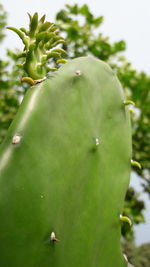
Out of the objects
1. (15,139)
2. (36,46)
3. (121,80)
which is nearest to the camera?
(15,139)

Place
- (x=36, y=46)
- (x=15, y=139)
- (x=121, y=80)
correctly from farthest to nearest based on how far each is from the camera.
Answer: (x=121, y=80), (x=36, y=46), (x=15, y=139)

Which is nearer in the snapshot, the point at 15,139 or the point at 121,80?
the point at 15,139

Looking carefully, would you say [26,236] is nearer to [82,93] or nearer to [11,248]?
[11,248]

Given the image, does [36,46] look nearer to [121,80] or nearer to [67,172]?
[67,172]

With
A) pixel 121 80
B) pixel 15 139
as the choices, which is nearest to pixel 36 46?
pixel 15 139

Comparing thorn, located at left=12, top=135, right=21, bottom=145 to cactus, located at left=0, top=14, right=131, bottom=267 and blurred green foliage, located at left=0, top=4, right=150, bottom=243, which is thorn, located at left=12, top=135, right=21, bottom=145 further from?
blurred green foliage, located at left=0, top=4, right=150, bottom=243

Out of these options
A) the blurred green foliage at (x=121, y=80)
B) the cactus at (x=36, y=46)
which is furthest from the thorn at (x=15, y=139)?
the blurred green foliage at (x=121, y=80)

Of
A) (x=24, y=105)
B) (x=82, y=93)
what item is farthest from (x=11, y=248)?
(x=82, y=93)

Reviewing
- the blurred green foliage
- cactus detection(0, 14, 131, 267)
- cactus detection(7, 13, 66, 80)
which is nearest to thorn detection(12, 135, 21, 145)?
cactus detection(0, 14, 131, 267)

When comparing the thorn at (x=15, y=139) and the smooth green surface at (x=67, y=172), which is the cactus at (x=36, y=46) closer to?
the smooth green surface at (x=67, y=172)
